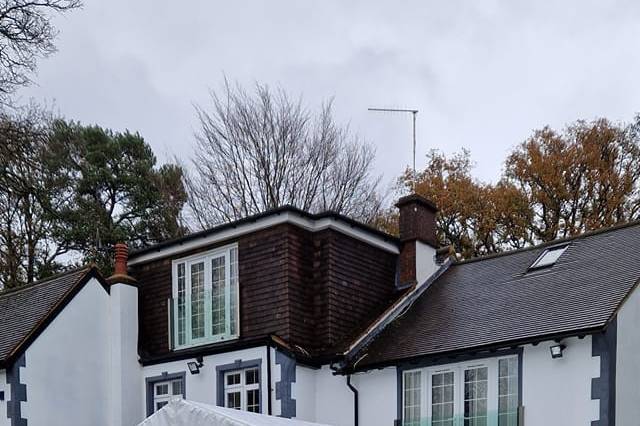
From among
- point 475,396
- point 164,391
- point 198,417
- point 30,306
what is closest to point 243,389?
point 164,391

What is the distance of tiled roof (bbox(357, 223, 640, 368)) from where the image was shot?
45.3 feet

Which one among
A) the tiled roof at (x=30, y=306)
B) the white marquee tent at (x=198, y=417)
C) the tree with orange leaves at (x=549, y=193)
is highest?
the tree with orange leaves at (x=549, y=193)

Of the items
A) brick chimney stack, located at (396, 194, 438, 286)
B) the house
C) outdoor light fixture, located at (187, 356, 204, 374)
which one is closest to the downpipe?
the house

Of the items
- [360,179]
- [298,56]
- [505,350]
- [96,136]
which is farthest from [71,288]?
[96,136]

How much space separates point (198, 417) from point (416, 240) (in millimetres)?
9348

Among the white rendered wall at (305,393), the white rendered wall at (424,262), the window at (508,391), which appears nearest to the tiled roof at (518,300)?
the white rendered wall at (424,262)

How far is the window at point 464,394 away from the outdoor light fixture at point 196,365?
392 cm

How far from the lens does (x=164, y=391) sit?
17.9m

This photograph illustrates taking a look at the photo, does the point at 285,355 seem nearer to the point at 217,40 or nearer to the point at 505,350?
the point at 505,350

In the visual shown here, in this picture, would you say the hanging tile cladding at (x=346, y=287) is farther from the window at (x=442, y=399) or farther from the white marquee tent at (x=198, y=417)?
the white marquee tent at (x=198, y=417)

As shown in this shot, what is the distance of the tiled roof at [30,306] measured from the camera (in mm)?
17328

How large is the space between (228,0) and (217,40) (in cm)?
421

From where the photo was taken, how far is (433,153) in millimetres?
30938

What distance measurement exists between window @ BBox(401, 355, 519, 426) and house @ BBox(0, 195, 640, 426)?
2 centimetres
